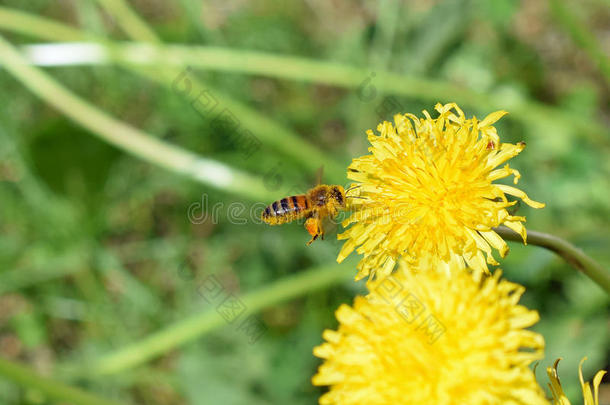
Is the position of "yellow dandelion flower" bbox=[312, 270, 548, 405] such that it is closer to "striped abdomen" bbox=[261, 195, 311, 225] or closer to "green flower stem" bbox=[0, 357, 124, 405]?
"striped abdomen" bbox=[261, 195, 311, 225]

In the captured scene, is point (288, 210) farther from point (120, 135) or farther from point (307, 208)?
point (120, 135)

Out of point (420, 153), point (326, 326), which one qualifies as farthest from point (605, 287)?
point (326, 326)

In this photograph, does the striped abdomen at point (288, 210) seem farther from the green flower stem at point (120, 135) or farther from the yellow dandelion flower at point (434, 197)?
the green flower stem at point (120, 135)

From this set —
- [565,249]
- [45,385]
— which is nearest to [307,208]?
[565,249]

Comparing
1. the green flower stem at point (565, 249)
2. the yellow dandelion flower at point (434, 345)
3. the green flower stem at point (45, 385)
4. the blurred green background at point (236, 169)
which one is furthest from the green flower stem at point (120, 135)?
the green flower stem at point (565, 249)

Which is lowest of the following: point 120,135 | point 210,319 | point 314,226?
point 314,226

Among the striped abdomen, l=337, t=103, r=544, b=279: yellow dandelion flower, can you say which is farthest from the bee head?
l=337, t=103, r=544, b=279: yellow dandelion flower
